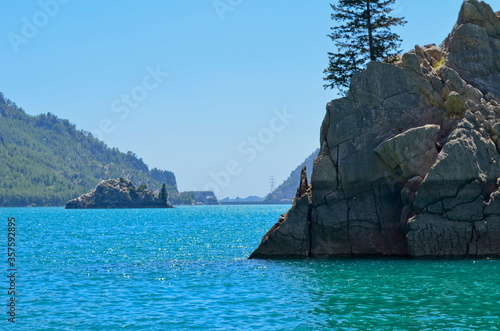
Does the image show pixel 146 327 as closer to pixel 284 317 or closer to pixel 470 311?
pixel 284 317

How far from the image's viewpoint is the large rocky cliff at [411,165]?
42719 mm

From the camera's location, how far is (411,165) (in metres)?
44.4

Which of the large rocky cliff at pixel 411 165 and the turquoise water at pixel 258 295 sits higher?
the large rocky cliff at pixel 411 165

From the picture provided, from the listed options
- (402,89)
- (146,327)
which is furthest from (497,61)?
(146,327)

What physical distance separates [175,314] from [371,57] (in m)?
32.9

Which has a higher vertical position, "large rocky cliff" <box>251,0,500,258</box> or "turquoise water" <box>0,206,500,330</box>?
"large rocky cliff" <box>251,0,500,258</box>

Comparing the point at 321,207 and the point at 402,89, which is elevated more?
the point at 402,89

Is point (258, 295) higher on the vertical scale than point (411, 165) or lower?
lower

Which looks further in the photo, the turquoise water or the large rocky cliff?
the large rocky cliff

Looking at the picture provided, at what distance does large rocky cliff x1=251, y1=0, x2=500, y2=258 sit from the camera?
140 feet

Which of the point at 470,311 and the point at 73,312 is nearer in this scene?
the point at 470,311

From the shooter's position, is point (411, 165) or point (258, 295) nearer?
point (258, 295)

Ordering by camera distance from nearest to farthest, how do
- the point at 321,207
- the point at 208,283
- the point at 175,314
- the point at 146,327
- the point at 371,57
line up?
the point at 146,327 → the point at 175,314 → the point at 208,283 → the point at 321,207 → the point at 371,57

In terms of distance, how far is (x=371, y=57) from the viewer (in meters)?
53.1
